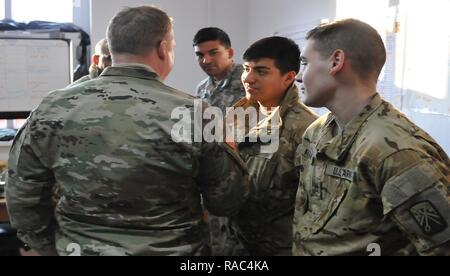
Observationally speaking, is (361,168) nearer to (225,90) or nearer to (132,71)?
(132,71)

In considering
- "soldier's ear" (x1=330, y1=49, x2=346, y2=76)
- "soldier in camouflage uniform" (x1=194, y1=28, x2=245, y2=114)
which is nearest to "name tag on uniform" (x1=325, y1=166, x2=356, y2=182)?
"soldier's ear" (x1=330, y1=49, x2=346, y2=76)

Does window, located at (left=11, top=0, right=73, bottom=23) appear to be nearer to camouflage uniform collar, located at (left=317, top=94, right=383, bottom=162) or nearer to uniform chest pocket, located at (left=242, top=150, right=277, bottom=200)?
uniform chest pocket, located at (left=242, top=150, right=277, bottom=200)

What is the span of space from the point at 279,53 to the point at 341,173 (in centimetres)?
68

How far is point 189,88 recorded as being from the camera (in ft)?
13.3

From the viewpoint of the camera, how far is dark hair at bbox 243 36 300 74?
1653 mm

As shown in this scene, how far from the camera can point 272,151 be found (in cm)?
151

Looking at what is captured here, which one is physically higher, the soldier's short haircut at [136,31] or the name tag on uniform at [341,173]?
the soldier's short haircut at [136,31]

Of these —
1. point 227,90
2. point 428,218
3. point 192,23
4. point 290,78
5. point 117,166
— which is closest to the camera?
→ point 428,218

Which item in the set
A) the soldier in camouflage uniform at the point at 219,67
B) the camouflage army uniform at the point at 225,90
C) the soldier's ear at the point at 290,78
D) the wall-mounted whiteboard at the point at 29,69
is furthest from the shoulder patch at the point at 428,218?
the wall-mounted whiteboard at the point at 29,69

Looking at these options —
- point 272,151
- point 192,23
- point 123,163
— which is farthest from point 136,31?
point 192,23

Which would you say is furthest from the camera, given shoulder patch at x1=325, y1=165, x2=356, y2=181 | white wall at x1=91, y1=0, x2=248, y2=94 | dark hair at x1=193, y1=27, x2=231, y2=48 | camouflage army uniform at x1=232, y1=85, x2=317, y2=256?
white wall at x1=91, y1=0, x2=248, y2=94

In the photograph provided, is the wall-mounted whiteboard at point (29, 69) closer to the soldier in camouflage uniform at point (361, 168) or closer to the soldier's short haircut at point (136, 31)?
the soldier's short haircut at point (136, 31)

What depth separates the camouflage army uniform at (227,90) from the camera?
2.87 m
